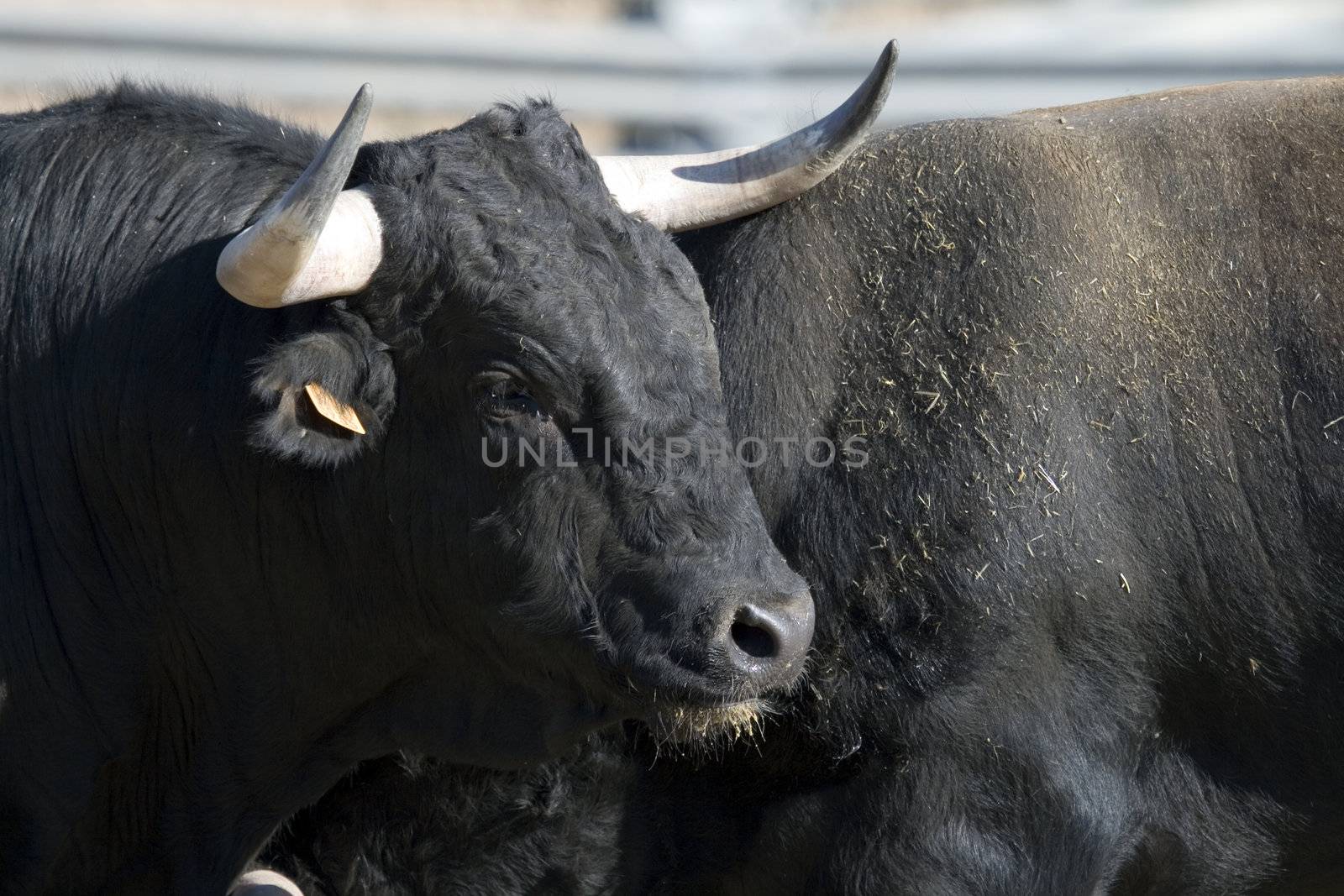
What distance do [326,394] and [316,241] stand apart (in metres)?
0.40

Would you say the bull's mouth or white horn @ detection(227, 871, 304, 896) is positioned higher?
the bull's mouth

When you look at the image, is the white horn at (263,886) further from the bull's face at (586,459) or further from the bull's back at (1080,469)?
the bull's back at (1080,469)

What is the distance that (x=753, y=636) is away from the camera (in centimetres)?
360

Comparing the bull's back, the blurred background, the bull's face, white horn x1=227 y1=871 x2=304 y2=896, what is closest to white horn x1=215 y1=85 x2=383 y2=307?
the bull's face

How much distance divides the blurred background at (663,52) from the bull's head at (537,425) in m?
5.02

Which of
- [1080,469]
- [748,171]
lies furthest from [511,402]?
[1080,469]

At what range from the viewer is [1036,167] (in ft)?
14.7

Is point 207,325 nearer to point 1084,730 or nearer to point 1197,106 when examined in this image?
point 1084,730

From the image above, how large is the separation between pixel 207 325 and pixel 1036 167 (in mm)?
2373

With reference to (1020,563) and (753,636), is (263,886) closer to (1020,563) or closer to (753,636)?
(753,636)

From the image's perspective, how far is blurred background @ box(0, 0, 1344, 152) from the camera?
8.34 metres

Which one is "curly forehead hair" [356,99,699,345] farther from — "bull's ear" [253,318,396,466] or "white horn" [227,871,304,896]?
"white horn" [227,871,304,896]

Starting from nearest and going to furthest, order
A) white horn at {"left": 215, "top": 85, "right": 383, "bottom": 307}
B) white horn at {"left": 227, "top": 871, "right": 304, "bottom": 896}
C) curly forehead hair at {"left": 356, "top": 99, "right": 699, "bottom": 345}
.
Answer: white horn at {"left": 215, "top": 85, "right": 383, "bottom": 307} < curly forehead hair at {"left": 356, "top": 99, "right": 699, "bottom": 345} < white horn at {"left": 227, "top": 871, "right": 304, "bottom": 896}

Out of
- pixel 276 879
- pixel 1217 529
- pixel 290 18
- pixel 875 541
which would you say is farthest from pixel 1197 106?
pixel 290 18
